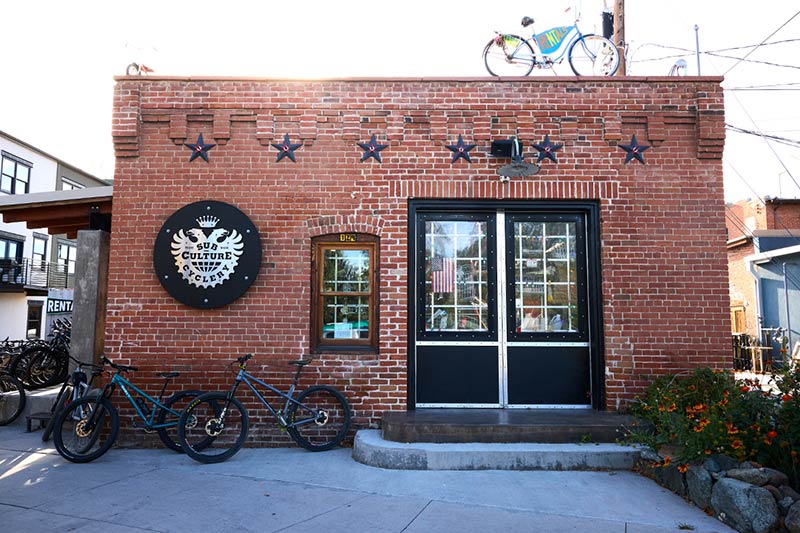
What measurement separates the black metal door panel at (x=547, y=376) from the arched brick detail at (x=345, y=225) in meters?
2.31

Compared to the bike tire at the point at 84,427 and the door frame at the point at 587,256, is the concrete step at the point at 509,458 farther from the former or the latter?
the bike tire at the point at 84,427

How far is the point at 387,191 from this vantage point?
6.97 meters

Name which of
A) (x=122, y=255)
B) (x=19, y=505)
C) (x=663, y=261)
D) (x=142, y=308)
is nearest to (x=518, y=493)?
(x=663, y=261)

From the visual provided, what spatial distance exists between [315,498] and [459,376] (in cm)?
263

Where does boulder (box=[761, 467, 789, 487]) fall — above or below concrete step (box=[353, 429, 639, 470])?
above

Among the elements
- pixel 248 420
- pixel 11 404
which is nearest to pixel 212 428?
pixel 248 420

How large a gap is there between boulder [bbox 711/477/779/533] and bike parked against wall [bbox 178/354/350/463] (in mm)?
3820

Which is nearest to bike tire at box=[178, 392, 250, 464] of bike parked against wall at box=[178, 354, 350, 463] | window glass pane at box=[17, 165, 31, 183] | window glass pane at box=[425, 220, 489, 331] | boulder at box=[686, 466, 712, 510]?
bike parked against wall at box=[178, 354, 350, 463]

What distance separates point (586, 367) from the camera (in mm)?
6980

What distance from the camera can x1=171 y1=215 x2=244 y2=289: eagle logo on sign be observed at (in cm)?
680

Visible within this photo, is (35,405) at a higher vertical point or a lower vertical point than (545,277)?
lower

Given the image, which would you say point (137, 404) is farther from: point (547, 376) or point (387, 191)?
point (547, 376)

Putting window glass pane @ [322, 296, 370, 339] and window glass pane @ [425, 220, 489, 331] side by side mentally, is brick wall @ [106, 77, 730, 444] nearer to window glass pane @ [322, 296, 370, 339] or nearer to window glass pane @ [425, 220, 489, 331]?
window glass pane @ [322, 296, 370, 339]

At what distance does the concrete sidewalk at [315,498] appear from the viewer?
4.33 metres
